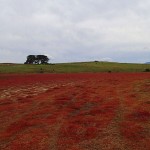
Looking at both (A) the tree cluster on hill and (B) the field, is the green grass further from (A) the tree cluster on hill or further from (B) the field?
(B) the field

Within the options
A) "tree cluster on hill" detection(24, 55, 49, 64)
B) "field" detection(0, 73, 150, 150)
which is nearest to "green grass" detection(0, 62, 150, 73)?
"tree cluster on hill" detection(24, 55, 49, 64)

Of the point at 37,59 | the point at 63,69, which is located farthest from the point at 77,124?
the point at 37,59

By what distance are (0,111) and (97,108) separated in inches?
283

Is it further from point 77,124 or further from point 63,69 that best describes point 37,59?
point 77,124

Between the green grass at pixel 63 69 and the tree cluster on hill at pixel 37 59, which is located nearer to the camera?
the green grass at pixel 63 69

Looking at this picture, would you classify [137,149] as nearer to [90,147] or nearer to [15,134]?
[90,147]

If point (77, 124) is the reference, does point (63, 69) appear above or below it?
above

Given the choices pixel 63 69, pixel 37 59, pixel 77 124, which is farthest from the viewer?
pixel 37 59

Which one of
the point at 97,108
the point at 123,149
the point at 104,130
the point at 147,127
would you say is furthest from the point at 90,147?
the point at 97,108

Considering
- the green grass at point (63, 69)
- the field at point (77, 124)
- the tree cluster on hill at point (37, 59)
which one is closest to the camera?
the field at point (77, 124)

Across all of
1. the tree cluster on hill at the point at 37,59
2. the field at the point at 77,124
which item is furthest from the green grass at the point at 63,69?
the field at the point at 77,124

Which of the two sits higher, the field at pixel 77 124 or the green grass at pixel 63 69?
the green grass at pixel 63 69

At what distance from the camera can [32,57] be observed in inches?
4990

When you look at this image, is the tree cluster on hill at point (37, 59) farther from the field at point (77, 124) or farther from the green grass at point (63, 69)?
the field at point (77, 124)
